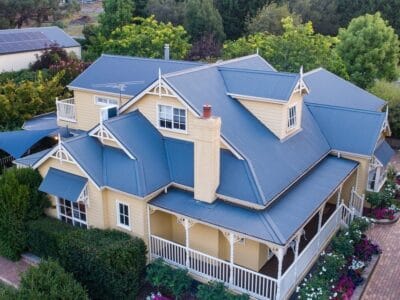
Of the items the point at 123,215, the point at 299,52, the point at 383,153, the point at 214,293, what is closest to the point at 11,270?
the point at 123,215

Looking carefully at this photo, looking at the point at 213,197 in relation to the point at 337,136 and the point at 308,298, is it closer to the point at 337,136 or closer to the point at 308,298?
the point at 308,298

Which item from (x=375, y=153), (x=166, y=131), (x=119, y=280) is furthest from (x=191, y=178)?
(x=375, y=153)

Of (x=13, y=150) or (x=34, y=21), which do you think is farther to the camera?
(x=34, y=21)

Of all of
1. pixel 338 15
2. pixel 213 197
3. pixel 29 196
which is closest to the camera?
pixel 213 197

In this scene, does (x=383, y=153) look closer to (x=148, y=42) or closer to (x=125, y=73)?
(x=125, y=73)

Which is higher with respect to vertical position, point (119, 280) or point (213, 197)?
point (213, 197)

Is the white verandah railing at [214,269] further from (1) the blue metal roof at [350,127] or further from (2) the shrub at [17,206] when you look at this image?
(1) the blue metal roof at [350,127]

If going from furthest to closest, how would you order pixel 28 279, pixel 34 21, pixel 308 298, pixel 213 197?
pixel 34 21 < pixel 213 197 < pixel 308 298 < pixel 28 279
